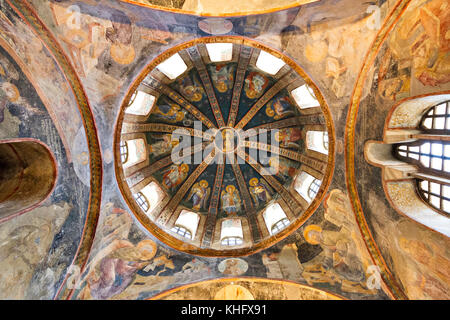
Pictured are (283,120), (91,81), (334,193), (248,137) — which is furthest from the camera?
(248,137)

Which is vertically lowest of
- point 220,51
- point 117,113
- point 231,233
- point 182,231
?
point 231,233

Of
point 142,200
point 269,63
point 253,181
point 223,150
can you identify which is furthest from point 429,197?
point 142,200

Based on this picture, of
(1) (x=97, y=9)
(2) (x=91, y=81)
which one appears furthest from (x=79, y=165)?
(1) (x=97, y=9)

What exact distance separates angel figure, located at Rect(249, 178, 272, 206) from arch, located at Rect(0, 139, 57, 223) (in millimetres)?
9070

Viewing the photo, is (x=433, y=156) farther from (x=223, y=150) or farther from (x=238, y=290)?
(x=223, y=150)

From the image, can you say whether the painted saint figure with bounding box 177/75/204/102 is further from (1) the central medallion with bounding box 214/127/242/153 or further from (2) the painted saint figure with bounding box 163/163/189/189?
(2) the painted saint figure with bounding box 163/163/189/189

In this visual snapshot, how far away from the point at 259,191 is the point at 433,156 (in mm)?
7984

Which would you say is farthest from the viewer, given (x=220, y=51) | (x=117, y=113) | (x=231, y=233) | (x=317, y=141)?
(x=231, y=233)

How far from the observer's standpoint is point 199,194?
13.7 m

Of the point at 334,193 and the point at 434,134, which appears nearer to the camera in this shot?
the point at 434,134

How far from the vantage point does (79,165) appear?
770 centimetres

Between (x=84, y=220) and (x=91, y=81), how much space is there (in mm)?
4149

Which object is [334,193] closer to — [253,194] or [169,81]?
[253,194]

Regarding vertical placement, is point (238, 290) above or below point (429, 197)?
below
